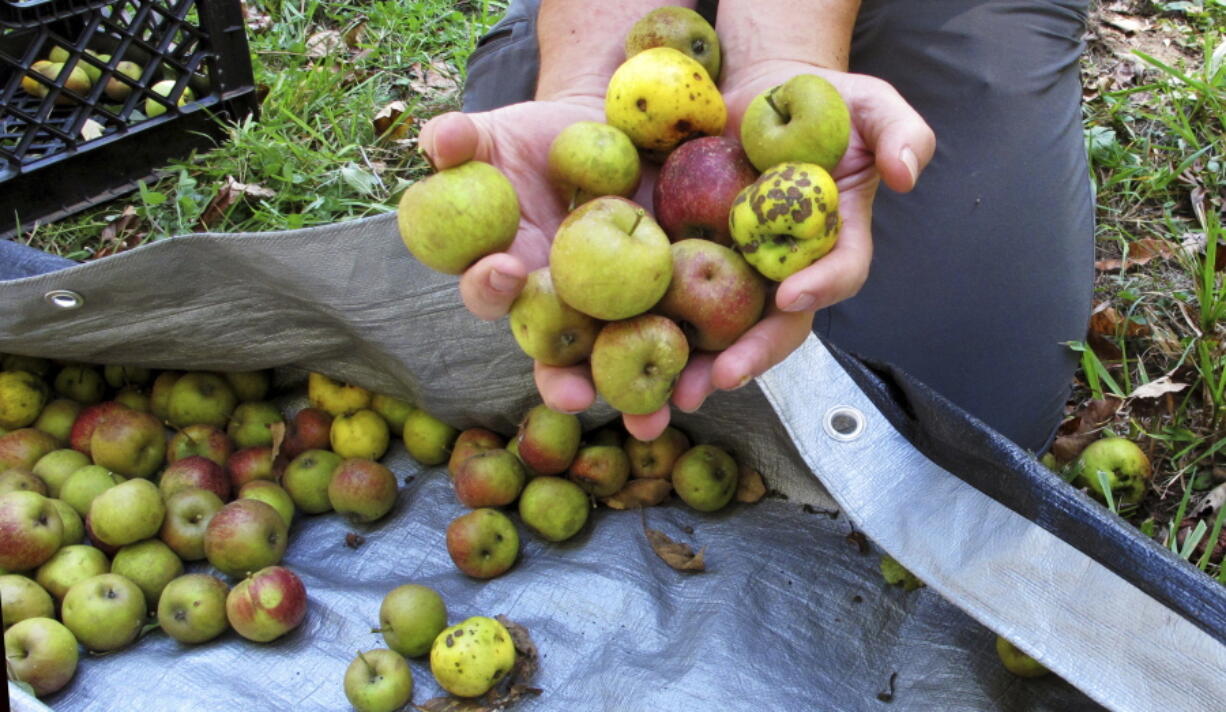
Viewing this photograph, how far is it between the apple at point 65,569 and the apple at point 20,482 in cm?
21

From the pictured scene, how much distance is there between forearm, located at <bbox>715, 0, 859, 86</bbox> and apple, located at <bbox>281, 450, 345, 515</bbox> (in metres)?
1.45

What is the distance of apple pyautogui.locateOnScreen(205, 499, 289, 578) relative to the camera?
238 cm

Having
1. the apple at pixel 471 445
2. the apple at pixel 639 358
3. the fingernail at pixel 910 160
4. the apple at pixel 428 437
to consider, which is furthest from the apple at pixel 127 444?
the fingernail at pixel 910 160

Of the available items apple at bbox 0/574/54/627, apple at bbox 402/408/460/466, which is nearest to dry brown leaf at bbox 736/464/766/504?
apple at bbox 402/408/460/466

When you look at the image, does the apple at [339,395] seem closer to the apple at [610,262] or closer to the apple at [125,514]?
the apple at [125,514]

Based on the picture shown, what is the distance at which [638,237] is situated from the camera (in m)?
1.75

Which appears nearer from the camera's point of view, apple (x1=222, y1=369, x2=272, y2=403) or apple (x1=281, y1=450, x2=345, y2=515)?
apple (x1=281, y1=450, x2=345, y2=515)

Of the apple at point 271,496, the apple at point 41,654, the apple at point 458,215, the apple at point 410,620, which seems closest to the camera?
the apple at point 458,215

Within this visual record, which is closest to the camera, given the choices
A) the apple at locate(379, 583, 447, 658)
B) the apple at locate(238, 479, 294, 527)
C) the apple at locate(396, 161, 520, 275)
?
the apple at locate(396, 161, 520, 275)

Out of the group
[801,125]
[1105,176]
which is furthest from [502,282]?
[1105,176]

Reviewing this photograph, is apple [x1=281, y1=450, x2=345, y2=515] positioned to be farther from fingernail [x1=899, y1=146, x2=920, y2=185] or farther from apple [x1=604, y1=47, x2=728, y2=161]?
fingernail [x1=899, y1=146, x2=920, y2=185]

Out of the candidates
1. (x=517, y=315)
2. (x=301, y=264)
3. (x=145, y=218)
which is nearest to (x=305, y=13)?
(x=145, y=218)

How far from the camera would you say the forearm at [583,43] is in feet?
8.14

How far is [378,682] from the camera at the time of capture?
6.99 ft
